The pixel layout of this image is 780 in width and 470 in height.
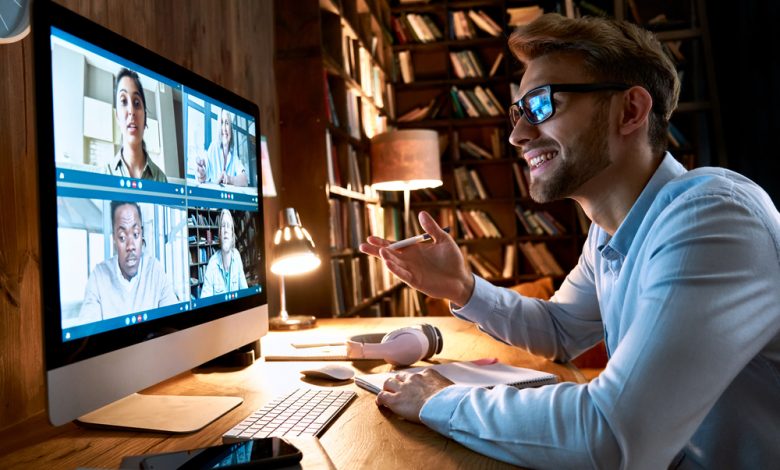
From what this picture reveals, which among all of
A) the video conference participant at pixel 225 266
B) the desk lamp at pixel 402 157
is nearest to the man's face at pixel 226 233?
the video conference participant at pixel 225 266

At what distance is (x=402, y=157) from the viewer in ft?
10.5

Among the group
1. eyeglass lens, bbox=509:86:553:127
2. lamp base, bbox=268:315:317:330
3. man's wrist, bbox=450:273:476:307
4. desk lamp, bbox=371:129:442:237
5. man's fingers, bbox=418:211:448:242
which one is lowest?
lamp base, bbox=268:315:317:330

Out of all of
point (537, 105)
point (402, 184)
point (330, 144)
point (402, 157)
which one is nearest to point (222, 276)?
point (537, 105)

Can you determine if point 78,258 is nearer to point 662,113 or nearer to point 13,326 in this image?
point 13,326

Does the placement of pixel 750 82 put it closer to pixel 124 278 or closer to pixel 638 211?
pixel 638 211

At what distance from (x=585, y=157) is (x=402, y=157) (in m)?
2.14

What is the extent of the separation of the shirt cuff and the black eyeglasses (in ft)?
1.86

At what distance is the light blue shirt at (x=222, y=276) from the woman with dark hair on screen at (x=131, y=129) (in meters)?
0.22

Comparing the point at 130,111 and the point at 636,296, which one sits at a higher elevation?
the point at 130,111

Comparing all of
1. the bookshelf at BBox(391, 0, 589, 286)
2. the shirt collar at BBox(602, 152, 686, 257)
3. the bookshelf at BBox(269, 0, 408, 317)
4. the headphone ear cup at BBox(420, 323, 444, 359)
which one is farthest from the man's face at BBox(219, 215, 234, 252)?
the bookshelf at BBox(391, 0, 589, 286)

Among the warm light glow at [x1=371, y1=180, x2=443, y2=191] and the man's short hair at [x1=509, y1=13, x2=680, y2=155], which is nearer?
the man's short hair at [x1=509, y1=13, x2=680, y2=155]

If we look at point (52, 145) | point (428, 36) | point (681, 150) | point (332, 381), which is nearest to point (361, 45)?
point (428, 36)

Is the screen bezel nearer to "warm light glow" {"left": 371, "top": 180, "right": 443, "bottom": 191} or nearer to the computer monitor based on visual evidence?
the computer monitor

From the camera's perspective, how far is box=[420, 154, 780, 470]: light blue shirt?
670mm
